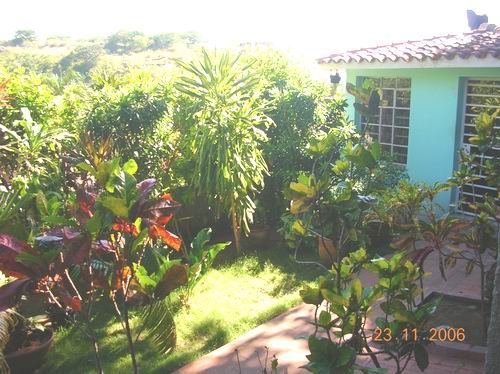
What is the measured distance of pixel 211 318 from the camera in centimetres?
525

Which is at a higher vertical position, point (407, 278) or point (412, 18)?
point (412, 18)

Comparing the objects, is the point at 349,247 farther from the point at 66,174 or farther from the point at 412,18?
the point at 412,18

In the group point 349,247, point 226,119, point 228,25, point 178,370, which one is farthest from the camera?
point 228,25

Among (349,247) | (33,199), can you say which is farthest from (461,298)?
(33,199)

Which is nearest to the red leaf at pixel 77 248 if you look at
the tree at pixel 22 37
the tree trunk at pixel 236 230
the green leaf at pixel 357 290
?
the green leaf at pixel 357 290

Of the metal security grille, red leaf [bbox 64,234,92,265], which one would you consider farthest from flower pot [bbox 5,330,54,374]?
the metal security grille

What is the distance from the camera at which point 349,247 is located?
7105 millimetres

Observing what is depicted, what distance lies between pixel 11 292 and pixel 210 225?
520 centimetres

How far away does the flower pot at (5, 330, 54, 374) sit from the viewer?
4.09m

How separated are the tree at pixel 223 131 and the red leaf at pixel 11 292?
3.96 m

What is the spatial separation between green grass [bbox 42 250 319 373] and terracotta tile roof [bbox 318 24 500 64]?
4.24 meters

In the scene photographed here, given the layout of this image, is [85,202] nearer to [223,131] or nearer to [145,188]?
[145,188]

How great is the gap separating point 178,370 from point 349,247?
350cm

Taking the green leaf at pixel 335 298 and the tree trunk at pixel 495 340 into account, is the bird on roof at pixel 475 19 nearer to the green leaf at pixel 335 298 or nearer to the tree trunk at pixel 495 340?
the tree trunk at pixel 495 340
